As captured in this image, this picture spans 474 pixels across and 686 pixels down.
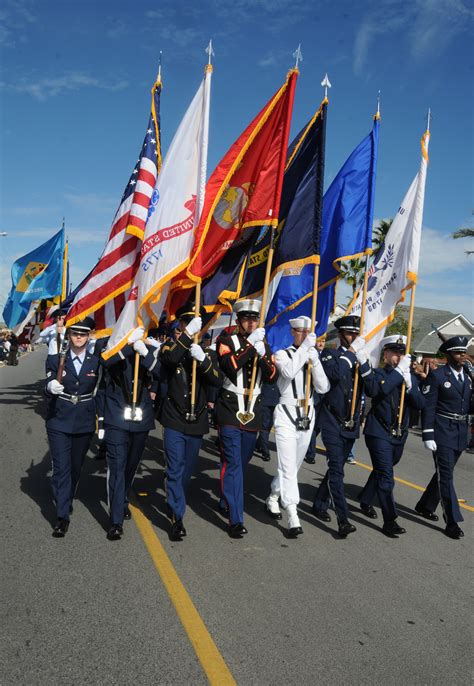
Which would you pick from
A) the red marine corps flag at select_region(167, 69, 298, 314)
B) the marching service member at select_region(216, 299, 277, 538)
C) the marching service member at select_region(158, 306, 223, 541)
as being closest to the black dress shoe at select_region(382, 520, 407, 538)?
the marching service member at select_region(216, 299, 277, 538)

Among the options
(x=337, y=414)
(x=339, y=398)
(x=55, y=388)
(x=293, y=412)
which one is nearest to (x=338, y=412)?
(x=337, y=414)

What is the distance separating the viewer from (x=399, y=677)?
10.4 feet

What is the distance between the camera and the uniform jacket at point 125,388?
539 centimetres

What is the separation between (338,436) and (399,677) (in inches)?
111

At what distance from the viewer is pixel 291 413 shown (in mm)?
5797

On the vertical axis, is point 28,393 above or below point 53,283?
below

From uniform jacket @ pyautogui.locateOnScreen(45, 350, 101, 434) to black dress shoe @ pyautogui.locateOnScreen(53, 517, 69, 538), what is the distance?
755mm

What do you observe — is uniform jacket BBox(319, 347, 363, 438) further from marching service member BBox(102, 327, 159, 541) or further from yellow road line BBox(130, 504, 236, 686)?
yellow road line BBox(130, 504, 236, 686)

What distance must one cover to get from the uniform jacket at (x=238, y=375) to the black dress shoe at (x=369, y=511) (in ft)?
5.36

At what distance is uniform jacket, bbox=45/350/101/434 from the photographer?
5.32 m

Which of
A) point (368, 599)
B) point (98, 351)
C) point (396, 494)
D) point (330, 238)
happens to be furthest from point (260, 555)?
point (330, 238)

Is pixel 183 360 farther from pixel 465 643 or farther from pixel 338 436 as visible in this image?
pixel 465 643

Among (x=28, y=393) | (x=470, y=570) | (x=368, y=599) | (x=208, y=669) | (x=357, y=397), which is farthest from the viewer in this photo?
(x=28, y=393)

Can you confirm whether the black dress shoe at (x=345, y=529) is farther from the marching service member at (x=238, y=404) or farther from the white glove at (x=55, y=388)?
the white glove at (x=55, y=388)
